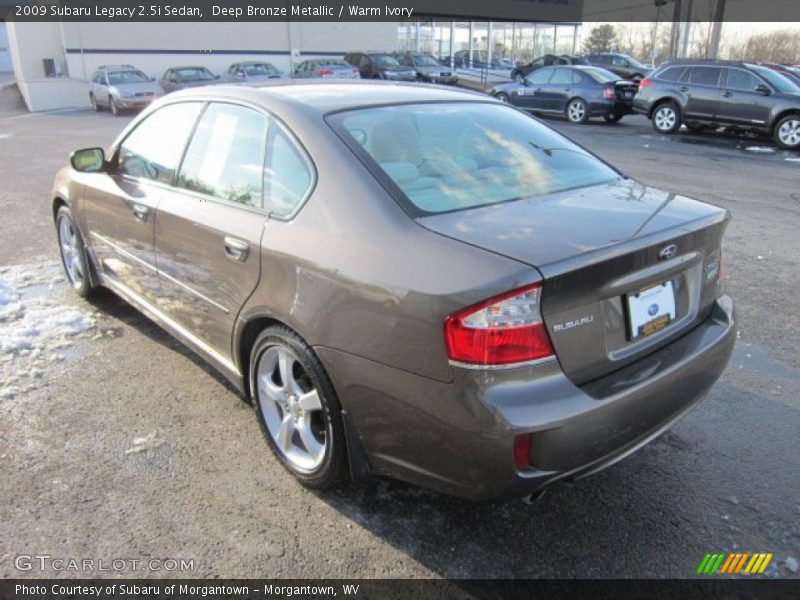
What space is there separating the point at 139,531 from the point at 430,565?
1.18 m

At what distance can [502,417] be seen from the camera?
6.81 feet

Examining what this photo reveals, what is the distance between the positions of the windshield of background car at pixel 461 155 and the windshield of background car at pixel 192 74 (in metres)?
22.6

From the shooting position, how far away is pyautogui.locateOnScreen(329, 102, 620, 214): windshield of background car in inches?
106

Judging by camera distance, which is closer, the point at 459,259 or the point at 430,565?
the point at 459,259

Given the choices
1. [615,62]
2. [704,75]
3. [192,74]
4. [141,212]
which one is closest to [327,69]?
[192,74]

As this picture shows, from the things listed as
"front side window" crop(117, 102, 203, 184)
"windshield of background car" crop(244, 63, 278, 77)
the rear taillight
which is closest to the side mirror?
"front side window" crop(117, 102, 203, 184)

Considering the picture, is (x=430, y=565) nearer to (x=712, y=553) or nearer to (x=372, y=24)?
(x=712, y=553)

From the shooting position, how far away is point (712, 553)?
2.50 m

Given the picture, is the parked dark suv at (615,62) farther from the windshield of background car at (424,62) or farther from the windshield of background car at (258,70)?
the windshield of background car at (258,70)

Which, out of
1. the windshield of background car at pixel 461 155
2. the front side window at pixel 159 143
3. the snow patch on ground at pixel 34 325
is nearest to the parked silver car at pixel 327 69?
the snow patch on ground at pixel 34 325

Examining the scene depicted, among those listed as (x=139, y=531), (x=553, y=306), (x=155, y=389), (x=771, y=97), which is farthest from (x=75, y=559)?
(x=771, y=97)

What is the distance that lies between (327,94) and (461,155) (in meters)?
0.74

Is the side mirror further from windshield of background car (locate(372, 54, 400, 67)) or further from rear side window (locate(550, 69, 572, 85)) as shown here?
windshield of background car (locate(372, 54, 400, 67))

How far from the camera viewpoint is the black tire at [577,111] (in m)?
17.6
